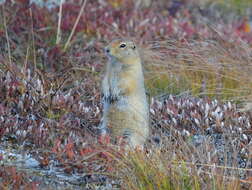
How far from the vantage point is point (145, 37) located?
1014 centimetres

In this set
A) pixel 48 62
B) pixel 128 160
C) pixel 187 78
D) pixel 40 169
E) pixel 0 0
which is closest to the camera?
pixel 128 160

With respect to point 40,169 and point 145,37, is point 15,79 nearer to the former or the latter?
point 40,169

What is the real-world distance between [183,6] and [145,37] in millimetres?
2764

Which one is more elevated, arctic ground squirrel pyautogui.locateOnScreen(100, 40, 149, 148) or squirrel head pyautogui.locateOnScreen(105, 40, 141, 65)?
squirrel head pyautogui.locateOnScreen(105, 40, 141, 65)

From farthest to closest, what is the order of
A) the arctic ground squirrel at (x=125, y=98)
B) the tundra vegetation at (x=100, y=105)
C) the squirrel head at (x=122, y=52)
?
the squirrel head at (x=122, y=52)
the arctic ground squirrel at (x=125, y=98)
the tundra vegetation at (x=100, y=105)

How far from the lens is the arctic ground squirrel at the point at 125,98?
6.38 metres

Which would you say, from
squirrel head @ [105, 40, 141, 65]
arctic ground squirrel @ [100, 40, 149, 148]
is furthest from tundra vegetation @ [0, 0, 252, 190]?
squirrel head @ [105, 40, 141, 65]

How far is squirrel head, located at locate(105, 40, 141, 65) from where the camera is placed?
22.2 feet

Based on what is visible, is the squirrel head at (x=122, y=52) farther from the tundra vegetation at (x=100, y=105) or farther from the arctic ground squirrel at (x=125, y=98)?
the tundra vegetation at (x=100, y=105)

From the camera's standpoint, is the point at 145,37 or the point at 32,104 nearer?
the point at 32,104

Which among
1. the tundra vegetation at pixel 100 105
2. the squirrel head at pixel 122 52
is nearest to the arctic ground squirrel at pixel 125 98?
the squirrel head at pixel 122 52

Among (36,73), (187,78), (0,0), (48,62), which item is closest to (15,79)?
(36,73)

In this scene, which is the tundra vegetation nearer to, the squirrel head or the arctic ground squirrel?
the arctic ground squirrel

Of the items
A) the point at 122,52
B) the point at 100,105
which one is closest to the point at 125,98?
the point at 122,52
